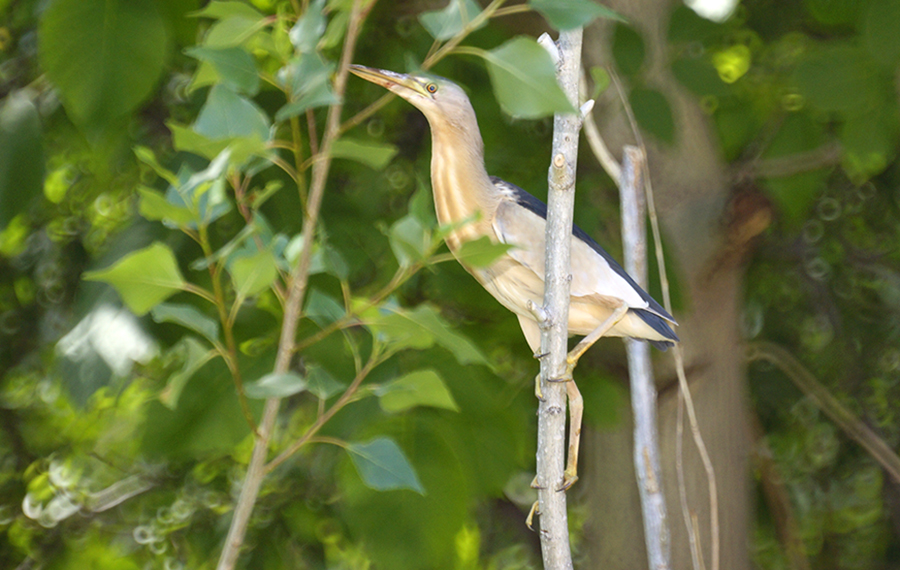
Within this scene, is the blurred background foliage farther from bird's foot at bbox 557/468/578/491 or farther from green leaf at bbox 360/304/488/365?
bird's foot at bbox 557/468/578/491

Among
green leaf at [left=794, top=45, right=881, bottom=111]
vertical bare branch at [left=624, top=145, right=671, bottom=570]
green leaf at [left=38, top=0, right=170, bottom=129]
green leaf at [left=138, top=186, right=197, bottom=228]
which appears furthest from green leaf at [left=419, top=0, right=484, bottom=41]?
green leaf at [left=794, top=45, right=881, bottom=111]

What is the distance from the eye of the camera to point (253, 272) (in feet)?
2.37

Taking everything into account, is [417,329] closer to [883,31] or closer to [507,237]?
[507,237]

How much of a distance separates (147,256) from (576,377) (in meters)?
1.22

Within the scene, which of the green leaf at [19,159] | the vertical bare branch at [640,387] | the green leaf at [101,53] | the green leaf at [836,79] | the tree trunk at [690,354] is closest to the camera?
the vertical bare branch at [640,387]

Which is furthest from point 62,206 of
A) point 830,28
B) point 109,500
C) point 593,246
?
point 830,28

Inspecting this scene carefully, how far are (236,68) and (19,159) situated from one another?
94 centimetres

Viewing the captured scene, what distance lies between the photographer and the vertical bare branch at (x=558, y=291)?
0.78 metres

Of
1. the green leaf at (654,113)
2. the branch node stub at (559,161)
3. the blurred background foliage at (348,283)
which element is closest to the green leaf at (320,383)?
the blurred background foliage at (348,283)

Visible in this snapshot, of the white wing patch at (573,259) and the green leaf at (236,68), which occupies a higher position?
the green leaf at (236,68)

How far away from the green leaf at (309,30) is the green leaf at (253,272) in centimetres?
18

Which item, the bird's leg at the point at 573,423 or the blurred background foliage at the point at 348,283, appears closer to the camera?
the bird's leg at the point at 573,423

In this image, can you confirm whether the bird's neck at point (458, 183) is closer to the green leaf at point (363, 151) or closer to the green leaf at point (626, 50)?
the green leaf at point (363, 151)

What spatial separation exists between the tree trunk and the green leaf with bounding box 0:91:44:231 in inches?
43.6
